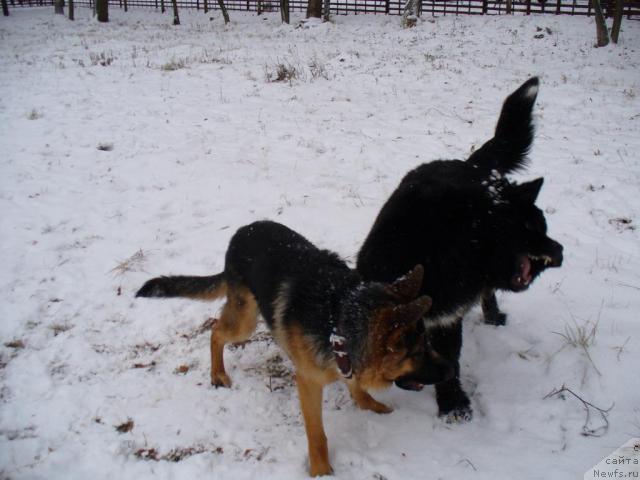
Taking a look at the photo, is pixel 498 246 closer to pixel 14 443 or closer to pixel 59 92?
pixel 14 443

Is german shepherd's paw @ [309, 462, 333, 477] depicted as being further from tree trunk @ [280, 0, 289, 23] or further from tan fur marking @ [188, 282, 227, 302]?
tree trunk @ [280, 0, 289, 23]

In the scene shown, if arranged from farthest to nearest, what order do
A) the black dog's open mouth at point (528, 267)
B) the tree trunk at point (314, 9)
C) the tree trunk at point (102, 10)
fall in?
1. the tree trunk at point (102, 10)
2. the tree trunk at point (314, 9)
3. the black dog's open mouth at point (528, 267)

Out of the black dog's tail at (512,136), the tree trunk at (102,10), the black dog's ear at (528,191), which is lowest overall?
the black dog's ear at (528,191)

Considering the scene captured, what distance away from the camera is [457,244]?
286 cm

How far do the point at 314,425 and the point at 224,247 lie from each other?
3.01 metres

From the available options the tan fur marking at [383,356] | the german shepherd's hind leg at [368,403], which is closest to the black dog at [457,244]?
the tan fur marking at [383,356]

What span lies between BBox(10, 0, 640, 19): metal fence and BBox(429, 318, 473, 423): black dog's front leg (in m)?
28.4

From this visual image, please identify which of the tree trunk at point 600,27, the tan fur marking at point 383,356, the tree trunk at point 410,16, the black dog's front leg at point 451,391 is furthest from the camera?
the tree trunk at point 410,16

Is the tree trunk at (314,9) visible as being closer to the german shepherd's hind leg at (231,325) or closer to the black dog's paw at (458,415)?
the german shepherd's hind leg at (231,325)

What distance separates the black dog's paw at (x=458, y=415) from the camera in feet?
10.5

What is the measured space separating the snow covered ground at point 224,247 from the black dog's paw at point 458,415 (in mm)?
73

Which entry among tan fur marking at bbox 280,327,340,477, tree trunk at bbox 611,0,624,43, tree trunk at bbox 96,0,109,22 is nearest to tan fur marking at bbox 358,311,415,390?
tan fur marking at bbox 280,327,340,477

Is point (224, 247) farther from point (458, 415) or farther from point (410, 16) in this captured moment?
point (410, 16)

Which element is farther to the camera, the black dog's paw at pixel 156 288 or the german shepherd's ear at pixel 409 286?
the black dog's paw at pixel 156 288
